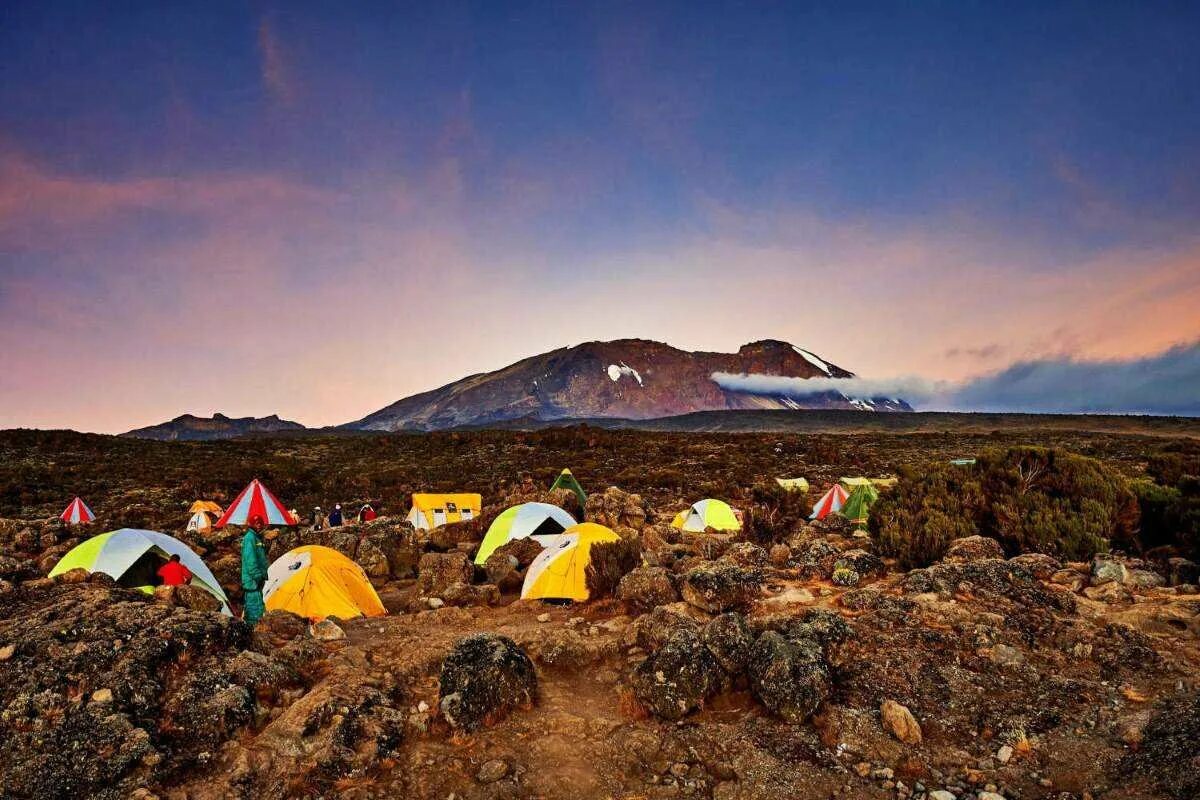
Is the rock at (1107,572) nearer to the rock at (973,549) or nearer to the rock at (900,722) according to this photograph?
the rock at (973,549)

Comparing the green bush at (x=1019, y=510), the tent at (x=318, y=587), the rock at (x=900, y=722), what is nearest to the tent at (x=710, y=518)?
the green bush at (x=1019, y=510)

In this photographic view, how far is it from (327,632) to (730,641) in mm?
5172

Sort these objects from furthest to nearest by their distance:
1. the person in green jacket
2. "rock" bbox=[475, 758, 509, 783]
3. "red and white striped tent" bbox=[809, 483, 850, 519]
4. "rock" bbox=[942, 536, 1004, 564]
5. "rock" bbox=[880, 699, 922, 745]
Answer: "red and white striped tent" bbox=[809, 483, 850, 519], the person in green jacket, "rock" bbox=[942, 536, 1004, 564], "rock" bbox=[880, 699, 922, 745], "rock" bbox=[475, 758, 509, 783]

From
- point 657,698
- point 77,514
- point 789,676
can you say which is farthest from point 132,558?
point 77,514

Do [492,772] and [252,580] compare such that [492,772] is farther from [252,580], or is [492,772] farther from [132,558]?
[132,558]

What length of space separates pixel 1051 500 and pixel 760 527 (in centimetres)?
562

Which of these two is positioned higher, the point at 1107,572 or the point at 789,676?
the point at 1107,572

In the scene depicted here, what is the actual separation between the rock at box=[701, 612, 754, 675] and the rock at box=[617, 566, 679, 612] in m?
1.99

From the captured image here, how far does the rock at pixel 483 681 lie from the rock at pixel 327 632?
2518mm

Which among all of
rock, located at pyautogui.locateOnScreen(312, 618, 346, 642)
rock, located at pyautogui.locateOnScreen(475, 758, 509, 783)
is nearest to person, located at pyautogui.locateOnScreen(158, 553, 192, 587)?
rock, located at pyautogui.locateOnScreen(312, 618, 346, 642)

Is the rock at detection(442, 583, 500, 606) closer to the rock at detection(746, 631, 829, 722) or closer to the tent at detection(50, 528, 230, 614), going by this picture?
the tent at detection(50, 528, 230, 614)

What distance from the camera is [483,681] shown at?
226 inches

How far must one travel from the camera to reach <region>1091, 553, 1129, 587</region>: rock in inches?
282

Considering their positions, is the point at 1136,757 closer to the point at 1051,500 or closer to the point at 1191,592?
the point at 1191,592
